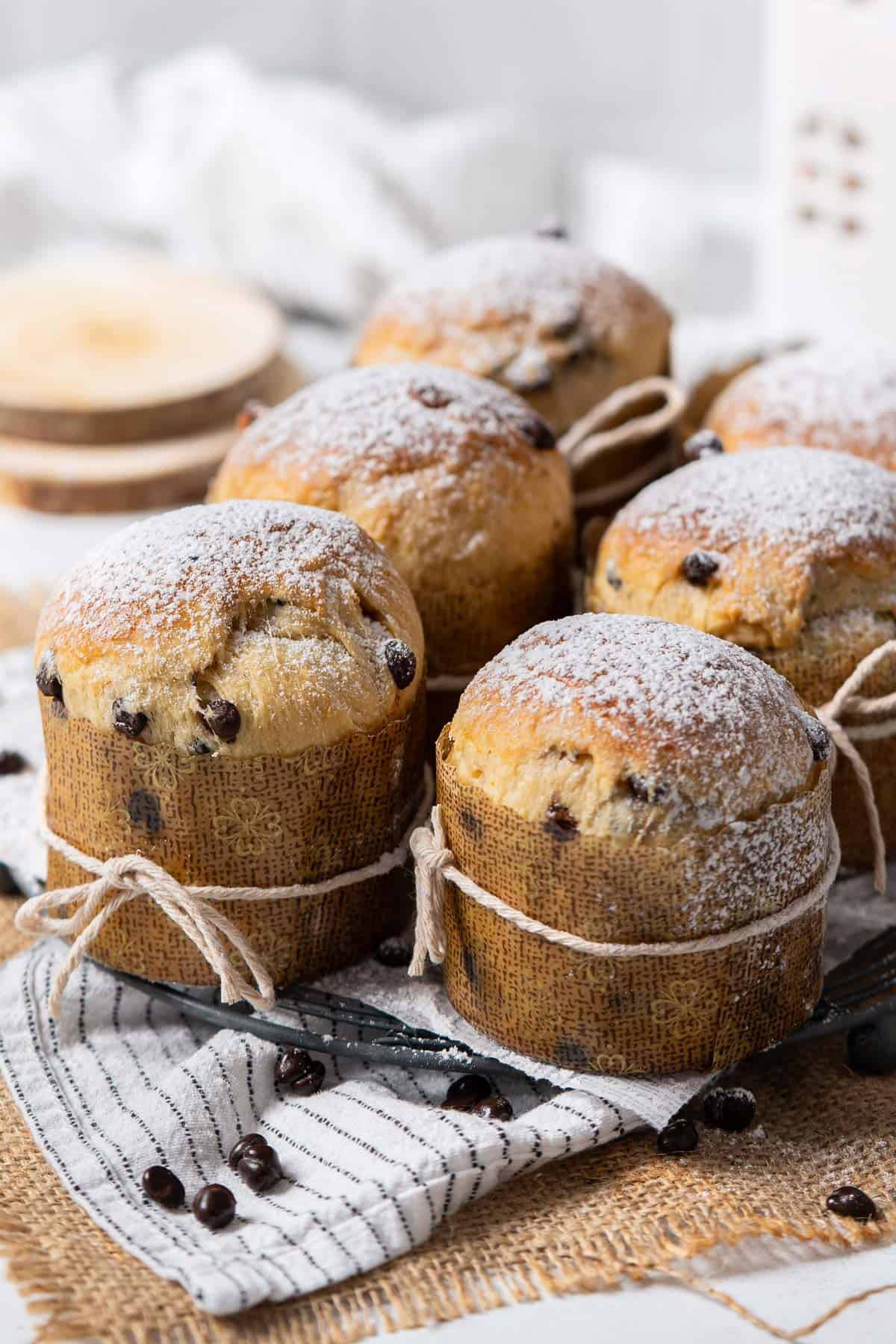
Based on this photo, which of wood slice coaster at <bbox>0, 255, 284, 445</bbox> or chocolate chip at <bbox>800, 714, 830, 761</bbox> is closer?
chocolate chip at <bbox>800, 714, 830, 761</bbox>

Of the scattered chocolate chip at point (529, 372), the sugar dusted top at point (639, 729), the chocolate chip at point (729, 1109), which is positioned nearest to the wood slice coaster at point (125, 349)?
the scattered chocolate chip at point (529, 372)

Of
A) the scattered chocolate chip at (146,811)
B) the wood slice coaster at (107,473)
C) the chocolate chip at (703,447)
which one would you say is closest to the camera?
the scattered chocolate chip at (146,811)

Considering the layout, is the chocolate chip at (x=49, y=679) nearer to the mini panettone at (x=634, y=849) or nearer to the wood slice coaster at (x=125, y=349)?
the mini panettone at (x=634, y=849)

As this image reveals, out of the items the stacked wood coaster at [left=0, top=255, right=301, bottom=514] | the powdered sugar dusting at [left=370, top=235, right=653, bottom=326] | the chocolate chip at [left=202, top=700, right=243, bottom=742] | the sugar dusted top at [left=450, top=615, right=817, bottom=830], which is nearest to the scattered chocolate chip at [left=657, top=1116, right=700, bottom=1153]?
the sugar dusted top at [left=450, top=615, right=817, bottom=830]

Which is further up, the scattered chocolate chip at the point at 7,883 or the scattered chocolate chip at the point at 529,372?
the scattered chocolate chip at the point at 529,372

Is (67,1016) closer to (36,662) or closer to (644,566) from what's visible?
(36,662)

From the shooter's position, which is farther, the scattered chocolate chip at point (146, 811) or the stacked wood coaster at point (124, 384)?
the stacked wood coaster at point (124, 384)

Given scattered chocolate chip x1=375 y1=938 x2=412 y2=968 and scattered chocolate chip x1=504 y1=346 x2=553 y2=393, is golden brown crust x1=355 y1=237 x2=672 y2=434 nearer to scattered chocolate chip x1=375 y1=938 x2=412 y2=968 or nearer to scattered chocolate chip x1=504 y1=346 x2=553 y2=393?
scattered chocolate chip x1=504 y1=346 x2=553 y2=393
